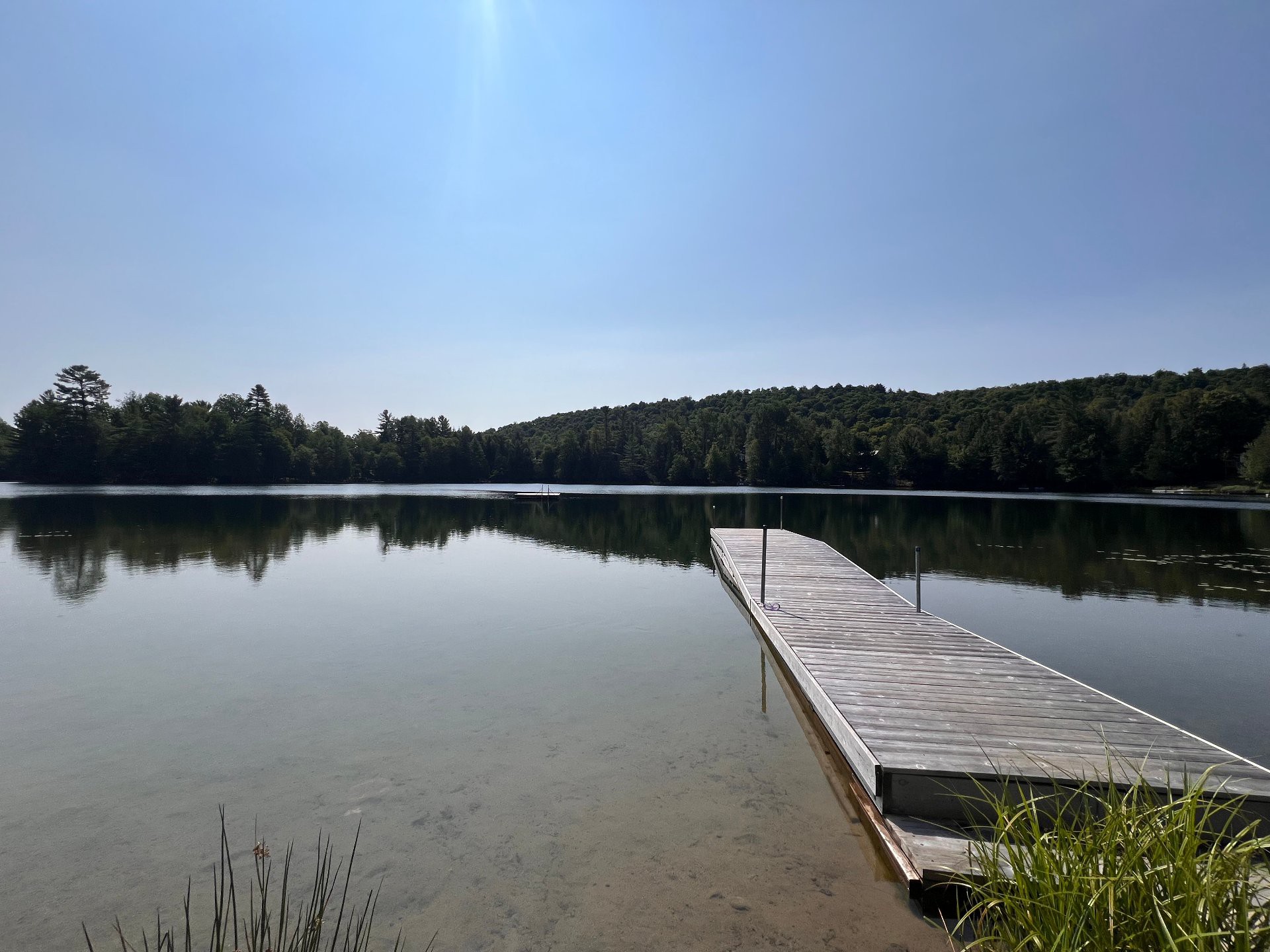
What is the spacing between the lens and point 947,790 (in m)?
3.84

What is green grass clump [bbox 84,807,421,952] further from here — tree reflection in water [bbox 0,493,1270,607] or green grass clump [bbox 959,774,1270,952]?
tree reflection in water [bbox 0,493,1270,607]

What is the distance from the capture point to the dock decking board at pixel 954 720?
3.84 m

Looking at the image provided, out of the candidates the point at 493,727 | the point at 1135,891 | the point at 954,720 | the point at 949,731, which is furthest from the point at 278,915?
the point at 954,720

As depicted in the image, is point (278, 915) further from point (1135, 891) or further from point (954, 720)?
point (954, 720)

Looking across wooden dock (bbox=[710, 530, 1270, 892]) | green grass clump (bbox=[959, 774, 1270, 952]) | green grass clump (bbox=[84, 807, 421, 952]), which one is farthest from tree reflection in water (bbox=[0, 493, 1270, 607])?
green grass clump (bbox=[959, 774, 1270, 952])

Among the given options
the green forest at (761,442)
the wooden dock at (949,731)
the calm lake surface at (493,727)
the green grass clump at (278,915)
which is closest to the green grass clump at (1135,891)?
the wooden dock at (949,731)

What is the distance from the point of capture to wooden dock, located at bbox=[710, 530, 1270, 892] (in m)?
3.71

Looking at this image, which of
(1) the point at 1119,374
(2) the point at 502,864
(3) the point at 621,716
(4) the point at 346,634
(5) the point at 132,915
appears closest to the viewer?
(5) the point at 132,915

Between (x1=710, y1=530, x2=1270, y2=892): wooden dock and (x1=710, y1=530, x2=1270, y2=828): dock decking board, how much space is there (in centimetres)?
1

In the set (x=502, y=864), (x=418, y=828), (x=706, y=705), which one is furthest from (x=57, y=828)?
(x=706, y=705)

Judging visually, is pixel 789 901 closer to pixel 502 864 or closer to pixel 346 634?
pixel 502 864

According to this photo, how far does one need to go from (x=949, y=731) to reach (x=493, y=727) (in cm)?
357

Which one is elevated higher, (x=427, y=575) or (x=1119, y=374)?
(x=1119, y=374)

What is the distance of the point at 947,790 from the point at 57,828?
5235 mm
